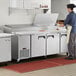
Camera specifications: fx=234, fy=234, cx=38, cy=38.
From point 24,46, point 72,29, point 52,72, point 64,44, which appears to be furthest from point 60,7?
point 52,72

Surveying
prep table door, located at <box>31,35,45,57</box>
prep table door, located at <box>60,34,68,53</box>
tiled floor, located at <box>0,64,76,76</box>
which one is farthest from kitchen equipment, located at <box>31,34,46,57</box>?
tiled floor, located at <box>0,64,76,76</box>

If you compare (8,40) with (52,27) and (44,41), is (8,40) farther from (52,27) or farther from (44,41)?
(52,27)

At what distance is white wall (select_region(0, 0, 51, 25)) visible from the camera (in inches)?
238

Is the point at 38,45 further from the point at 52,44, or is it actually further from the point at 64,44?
the point at 64,44

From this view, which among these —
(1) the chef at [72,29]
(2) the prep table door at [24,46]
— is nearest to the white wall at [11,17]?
(2) the prep table door at [24,46]

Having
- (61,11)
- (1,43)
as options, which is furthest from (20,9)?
(61,11)

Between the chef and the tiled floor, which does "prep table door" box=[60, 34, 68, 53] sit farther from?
the tiled floor

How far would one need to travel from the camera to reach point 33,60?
621cm

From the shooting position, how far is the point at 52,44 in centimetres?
640

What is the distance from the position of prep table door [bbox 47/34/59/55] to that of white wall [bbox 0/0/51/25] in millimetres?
836

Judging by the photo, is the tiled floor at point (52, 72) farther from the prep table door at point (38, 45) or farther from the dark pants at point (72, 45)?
the dark pants at point (72, 45)

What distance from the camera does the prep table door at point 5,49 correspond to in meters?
5.36

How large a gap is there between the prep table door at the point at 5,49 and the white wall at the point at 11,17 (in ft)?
2.65

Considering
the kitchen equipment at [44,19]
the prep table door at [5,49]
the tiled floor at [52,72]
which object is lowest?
the tiled floor at [52,72]
